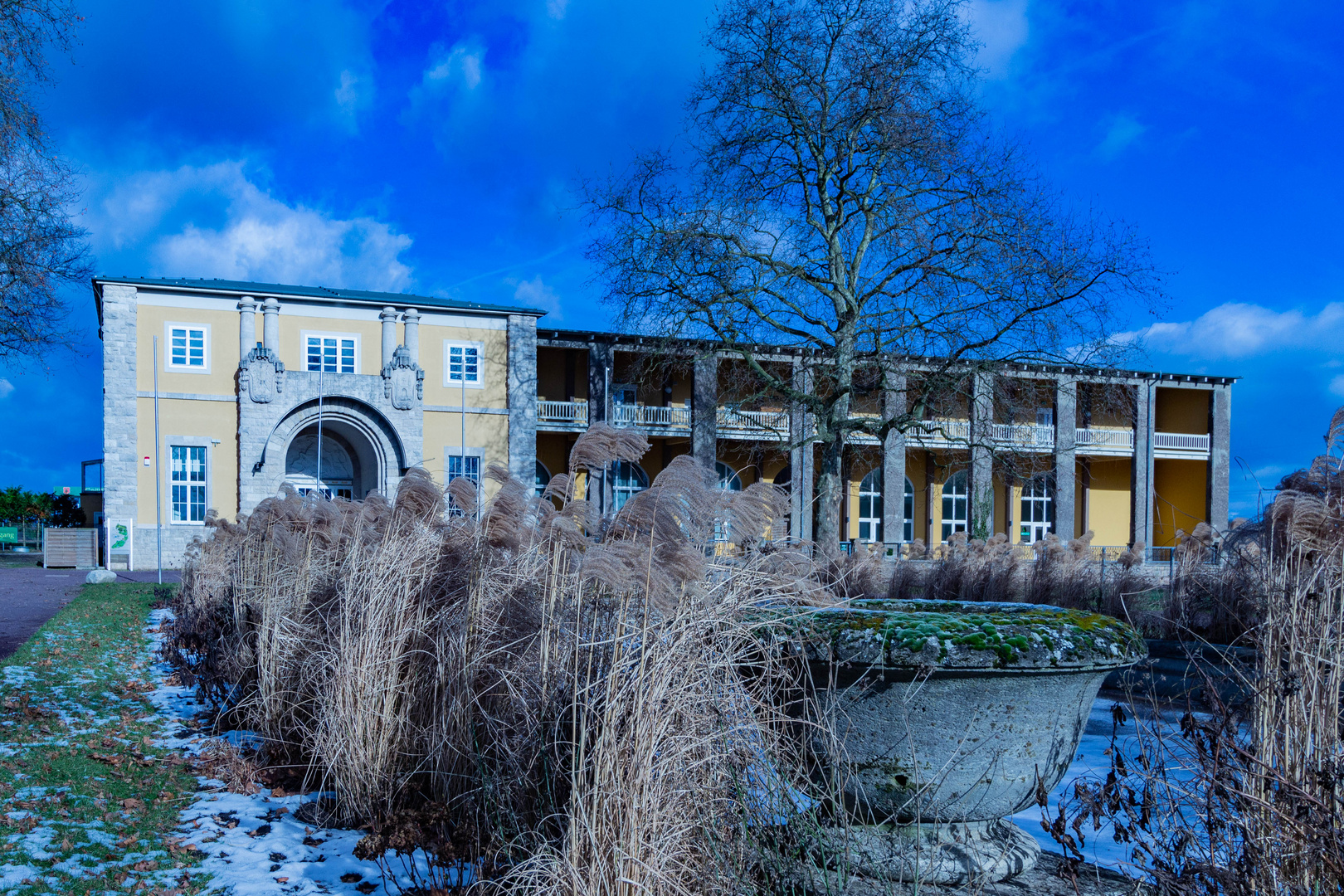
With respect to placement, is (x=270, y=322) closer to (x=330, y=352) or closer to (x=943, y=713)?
(x=330, y=352)

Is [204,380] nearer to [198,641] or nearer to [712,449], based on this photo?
[712,449]

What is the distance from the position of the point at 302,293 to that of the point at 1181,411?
32.6m

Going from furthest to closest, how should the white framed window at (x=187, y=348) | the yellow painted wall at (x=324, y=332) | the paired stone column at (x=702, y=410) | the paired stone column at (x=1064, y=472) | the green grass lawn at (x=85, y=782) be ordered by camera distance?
the paired stone column at (x=1064, y=472), the paired stone column at (x=702, y=410), the yellow painted wall at (x=324, y=332), the white framed window at (x=187, y=348), the green grass lawn at (x=85, y=782)

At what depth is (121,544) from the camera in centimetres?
2416

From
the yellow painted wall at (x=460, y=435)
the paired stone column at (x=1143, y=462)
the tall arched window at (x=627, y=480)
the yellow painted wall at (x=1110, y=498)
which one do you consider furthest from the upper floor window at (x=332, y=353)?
the yellow painted wall at (x=1110, y=498)

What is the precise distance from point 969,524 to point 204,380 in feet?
76.0

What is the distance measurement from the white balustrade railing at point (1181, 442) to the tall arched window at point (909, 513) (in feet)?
30.0

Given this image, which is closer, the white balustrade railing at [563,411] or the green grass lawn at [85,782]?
the green grass lawn at [85,782]

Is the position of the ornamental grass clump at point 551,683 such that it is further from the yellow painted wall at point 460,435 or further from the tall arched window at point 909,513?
the tall arched window at point 909,513

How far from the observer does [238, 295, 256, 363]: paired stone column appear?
85.0 ft

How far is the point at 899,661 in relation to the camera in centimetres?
312

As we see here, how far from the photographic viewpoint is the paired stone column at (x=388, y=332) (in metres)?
27.6

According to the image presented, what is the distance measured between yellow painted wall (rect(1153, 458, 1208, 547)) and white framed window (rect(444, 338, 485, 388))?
26.0m

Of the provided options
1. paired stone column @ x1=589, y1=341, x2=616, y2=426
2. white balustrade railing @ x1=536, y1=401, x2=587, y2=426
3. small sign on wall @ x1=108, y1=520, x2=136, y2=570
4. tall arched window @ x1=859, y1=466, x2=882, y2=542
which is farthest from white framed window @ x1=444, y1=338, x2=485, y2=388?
tall arched window @ x1=859, y1=466, x2=882, y2=542
